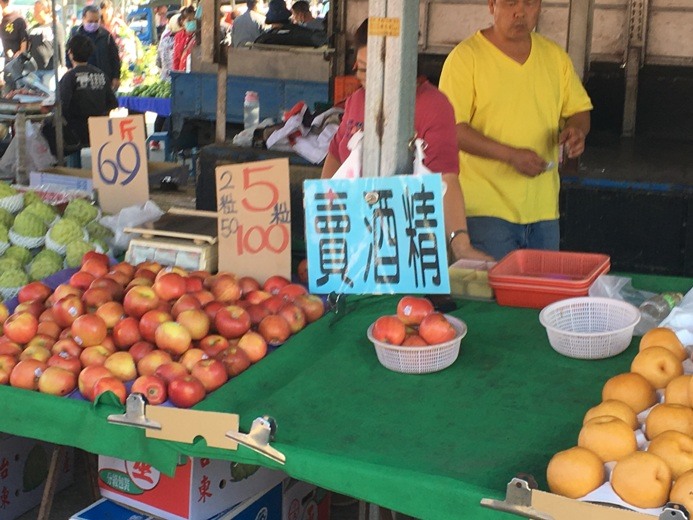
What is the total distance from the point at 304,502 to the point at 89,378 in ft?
3.38

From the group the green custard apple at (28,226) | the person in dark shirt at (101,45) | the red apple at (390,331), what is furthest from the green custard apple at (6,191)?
the person in dark shirt at (101,45)

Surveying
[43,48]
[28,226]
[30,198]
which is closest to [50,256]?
[28,226]

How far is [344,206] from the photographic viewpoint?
280 cm

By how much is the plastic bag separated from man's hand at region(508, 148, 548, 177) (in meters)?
1.35

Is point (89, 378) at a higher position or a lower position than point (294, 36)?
lower

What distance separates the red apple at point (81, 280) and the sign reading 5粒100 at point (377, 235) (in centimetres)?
71

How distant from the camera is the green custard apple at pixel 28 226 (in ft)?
11.4

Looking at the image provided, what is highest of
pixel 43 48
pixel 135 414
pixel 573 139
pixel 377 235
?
pixel 43 48

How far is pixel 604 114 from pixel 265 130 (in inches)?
122

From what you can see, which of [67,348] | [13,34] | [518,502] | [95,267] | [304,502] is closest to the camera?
[518,502]

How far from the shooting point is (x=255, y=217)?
3.02 m

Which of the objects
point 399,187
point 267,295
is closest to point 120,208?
point 267,295

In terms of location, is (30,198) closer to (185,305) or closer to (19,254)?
(19,254)

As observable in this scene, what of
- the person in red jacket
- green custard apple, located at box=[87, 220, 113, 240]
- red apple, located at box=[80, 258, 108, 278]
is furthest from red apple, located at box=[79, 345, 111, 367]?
the person in red jacket
